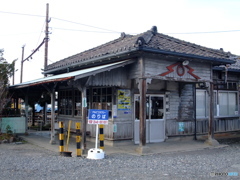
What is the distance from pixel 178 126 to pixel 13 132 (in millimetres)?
7721

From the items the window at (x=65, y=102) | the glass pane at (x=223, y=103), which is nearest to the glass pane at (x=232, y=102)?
the glass pane at (x=223, y=103)

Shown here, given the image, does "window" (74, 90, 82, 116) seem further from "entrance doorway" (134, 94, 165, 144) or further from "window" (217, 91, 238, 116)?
"window" (217, 91, 238, 116)

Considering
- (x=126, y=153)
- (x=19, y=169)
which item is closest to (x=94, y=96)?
(x=126, y=153)

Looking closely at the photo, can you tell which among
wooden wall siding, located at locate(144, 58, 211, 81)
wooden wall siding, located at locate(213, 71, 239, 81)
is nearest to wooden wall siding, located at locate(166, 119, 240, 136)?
wooden wall siding, located at locate(213, 71, 239, 81)

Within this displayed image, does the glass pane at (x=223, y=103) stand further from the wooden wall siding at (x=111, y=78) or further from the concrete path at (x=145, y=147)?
the wooden wall siding at (x=111, y=78)

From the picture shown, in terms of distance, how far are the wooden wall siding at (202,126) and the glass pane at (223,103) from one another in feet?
1.34

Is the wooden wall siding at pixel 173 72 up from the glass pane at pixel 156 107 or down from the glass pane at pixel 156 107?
up

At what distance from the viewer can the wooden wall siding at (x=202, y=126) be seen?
1217 centimetres

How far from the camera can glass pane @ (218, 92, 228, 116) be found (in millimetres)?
14151

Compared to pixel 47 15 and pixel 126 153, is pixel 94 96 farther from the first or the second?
pixel 47 15

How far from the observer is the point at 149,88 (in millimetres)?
11445

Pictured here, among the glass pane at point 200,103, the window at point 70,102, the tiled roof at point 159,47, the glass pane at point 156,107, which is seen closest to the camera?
the tiled roof at point 159,47

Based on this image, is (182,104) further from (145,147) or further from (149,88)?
(145,147)

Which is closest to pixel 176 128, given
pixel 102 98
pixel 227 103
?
pixel 102 98
